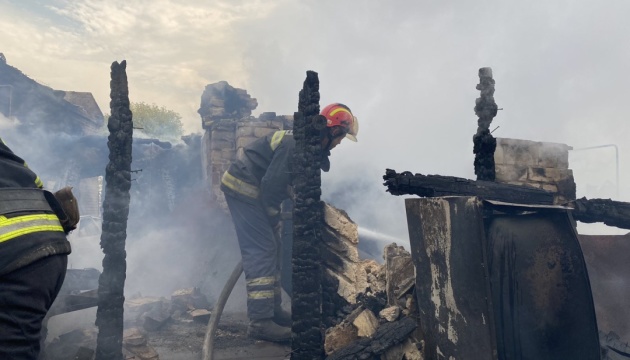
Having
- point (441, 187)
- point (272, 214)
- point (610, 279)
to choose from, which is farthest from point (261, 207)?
point (610, 279)

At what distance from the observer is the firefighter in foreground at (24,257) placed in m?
1.33

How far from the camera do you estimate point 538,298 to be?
10.6 feet

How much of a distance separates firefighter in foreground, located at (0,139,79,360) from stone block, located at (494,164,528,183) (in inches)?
191

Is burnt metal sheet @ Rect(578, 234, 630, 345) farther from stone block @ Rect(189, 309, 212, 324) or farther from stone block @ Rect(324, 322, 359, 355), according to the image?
stone block @ Rect(189, 309, 212, 324)

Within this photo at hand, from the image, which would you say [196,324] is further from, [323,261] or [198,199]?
[198,199]

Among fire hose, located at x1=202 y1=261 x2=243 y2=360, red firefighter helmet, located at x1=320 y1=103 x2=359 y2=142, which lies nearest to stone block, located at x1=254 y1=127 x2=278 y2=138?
red firefighter helmet, located at x1=320 y1=103 x2=359 y2=142

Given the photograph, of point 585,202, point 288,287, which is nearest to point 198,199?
point 288,287

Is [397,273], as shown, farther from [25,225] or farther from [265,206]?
[25,225]

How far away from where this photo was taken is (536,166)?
539 cm

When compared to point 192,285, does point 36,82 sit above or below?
above

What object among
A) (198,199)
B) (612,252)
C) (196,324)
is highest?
(198,199)

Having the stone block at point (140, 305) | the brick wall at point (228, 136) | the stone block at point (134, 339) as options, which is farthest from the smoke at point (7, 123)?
the stone block at point (134, 339)

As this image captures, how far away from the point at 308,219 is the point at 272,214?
124cm

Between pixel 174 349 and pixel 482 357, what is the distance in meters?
3.79
